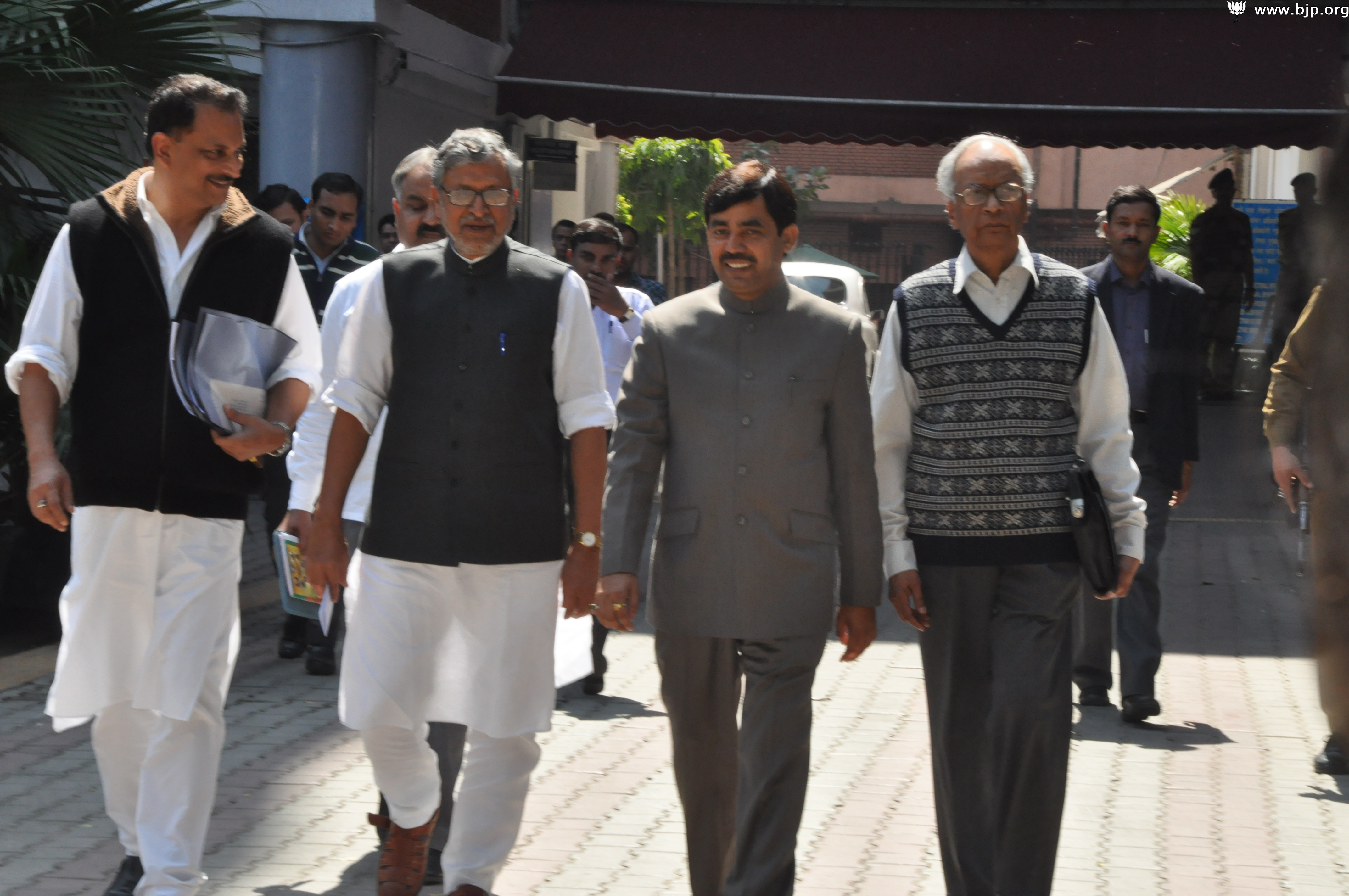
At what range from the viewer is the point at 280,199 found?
340 inches

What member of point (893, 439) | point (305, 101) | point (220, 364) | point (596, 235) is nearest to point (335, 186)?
point (596, 235)

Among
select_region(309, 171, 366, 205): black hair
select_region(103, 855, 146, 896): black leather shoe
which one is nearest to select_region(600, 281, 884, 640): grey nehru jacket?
select_region(103, 855, 146, 896): black leather shoe

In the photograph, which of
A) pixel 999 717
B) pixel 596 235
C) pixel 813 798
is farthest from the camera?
pixel 596 235

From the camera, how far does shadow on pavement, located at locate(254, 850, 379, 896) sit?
465 centimetres

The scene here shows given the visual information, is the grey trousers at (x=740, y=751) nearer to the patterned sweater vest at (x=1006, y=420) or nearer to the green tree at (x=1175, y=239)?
the patterned sweater vest at (x=1006, y=420)

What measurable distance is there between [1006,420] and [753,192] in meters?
0.88

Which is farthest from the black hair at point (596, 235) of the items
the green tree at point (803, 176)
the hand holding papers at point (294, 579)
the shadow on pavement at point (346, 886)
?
the green tree at point (803, 176)

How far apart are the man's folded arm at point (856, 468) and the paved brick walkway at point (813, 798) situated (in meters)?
0.87

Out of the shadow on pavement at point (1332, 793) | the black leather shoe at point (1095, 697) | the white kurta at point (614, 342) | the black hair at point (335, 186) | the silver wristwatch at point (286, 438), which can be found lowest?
the shadow on pavement at point (1332, 793)

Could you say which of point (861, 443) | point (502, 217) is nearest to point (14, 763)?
point (502, 217)

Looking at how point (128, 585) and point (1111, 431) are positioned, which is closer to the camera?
point (128, 585)

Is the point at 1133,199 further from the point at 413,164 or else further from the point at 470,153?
the point at 470,153

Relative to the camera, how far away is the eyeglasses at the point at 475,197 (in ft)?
14.0

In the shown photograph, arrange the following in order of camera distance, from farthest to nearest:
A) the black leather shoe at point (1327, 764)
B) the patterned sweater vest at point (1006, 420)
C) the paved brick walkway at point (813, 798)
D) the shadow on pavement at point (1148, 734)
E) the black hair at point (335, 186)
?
1. the black hair at point (335, 186)
2. the shadow on pavement at point (1148, 734)
3. the black leather shoe at point (1327, 764)
4. the paved brick walkway at point (813, 798)
5. the patterned sweater vest at point (1006, 420)
